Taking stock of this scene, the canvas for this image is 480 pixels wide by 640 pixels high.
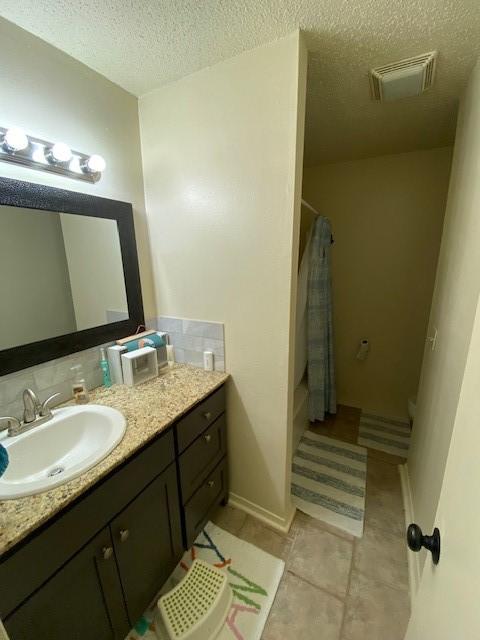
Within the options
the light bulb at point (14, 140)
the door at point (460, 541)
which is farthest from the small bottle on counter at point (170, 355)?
the door at point (460, 541)

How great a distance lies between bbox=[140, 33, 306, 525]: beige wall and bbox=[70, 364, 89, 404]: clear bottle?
59 cm

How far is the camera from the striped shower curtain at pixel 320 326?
6.65 feet

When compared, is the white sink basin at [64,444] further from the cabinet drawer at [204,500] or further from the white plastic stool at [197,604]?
the white plastic stool at [197,604]

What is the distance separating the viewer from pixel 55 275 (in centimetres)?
118

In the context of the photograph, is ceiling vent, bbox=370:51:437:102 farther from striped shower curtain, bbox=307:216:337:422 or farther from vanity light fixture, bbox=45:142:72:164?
vanity light fixture, bbox=45:142:72:164

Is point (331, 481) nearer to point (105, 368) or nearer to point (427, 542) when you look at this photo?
point (427, 542)

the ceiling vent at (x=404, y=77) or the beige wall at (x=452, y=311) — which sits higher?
the ceiling vent at (x=404, y=77)

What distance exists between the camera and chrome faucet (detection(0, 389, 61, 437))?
3.10ft

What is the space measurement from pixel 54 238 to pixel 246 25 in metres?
1.16

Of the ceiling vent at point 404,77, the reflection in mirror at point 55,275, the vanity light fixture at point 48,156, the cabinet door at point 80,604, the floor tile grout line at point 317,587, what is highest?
the ceiling vent at point 404,77

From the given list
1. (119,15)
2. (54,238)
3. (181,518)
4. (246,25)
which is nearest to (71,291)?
(54,238)

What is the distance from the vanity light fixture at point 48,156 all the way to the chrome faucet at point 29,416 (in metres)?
0.91

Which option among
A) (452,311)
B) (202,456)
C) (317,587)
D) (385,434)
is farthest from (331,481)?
(452,311)

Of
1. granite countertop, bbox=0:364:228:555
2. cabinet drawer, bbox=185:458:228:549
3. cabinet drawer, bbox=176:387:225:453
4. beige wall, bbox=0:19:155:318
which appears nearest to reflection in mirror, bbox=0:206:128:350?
beige wall, bbox=0:19:155:318
